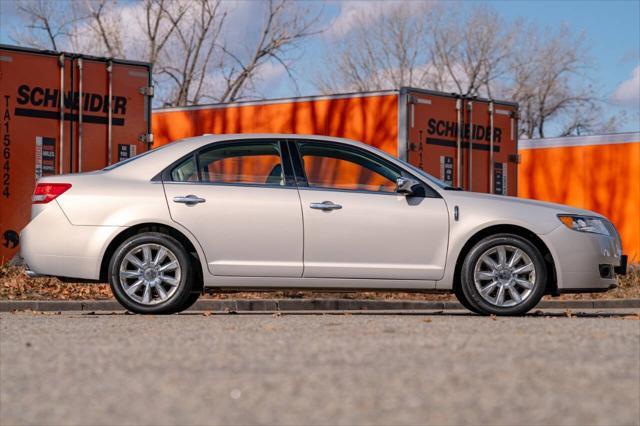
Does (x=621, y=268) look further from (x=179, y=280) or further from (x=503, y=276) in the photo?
(x=179, y=280)

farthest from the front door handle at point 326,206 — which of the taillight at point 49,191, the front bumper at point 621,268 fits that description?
the front bumper at point 621,268

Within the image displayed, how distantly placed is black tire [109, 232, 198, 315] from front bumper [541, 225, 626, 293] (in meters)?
3.01

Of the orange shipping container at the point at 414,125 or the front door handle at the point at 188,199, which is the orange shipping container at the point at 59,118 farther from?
the front door handle at the point at 188,199

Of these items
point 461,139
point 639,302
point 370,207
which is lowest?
point 639,302

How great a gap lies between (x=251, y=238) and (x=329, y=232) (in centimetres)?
65

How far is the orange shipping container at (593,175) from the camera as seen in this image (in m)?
25.1

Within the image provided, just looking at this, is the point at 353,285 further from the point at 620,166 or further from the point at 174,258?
the point at 620,166

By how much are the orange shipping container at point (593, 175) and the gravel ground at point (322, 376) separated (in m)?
18.1

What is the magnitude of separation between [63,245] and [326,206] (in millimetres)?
2220

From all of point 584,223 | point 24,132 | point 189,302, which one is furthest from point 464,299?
point 24,132

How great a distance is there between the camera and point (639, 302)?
14766 millimetres

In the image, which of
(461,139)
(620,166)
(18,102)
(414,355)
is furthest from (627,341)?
(620,166)

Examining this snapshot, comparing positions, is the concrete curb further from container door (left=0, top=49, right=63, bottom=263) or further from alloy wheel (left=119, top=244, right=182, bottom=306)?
alloy wheel (left=119, top=244, right=182, bottom=306)

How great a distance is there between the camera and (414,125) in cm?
1686
